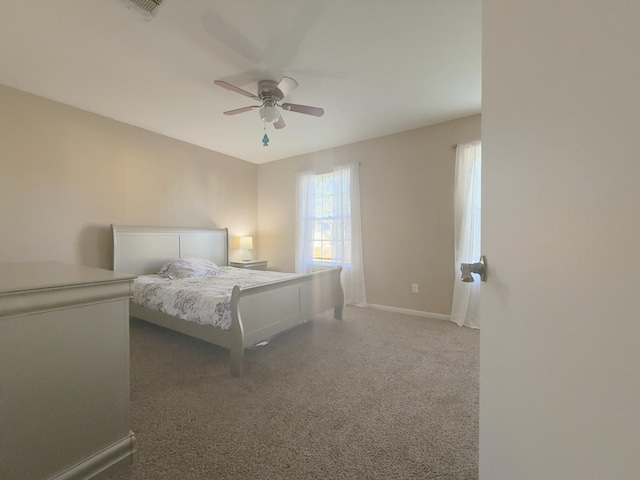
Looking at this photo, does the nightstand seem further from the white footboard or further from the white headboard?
the white footboard

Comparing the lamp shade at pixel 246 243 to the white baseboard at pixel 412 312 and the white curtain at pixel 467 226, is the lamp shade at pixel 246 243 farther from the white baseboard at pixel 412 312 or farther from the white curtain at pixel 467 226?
the white curtain at pixel 467 226

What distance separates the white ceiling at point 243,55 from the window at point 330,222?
1.27 m

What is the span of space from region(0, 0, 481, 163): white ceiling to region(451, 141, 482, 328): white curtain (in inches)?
22.5

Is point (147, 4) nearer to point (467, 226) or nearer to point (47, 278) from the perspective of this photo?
point (47, 278)

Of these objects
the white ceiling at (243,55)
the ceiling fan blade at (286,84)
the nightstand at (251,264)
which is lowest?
the nightstand at (251,264)

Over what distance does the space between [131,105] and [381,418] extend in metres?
3.80

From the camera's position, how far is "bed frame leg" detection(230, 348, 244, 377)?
6.52ft

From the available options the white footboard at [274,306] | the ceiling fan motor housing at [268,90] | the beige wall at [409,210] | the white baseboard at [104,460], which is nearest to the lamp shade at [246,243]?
the beige wall at [409,210]

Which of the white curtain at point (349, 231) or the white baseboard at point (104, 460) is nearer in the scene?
the white baseboard at point (104, 460)

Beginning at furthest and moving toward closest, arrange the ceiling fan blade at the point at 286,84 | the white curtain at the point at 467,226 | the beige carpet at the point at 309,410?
1. the white curtain at the point at 467,226
2. the ceiling fan blade at the point at 286,84
3. the beige carpet at the point at 309,410

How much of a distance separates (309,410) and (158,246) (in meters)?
3.09

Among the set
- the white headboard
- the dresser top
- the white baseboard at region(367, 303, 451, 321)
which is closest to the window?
the white baseboard at region(367, 303, 451, 321)

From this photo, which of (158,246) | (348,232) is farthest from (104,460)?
(348,232)

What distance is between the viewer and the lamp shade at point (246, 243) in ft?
15.3
